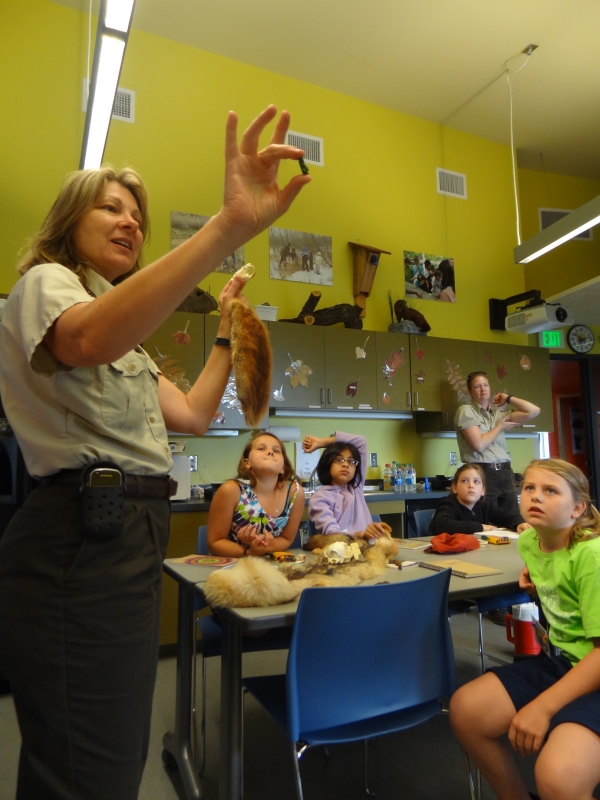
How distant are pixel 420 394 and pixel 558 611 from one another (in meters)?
3.47

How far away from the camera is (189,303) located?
4141mm

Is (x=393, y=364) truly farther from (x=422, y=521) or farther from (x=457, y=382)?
(x=422, y=521)

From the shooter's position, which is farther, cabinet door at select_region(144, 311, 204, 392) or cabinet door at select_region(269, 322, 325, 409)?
cabinet door at select_region(269, 322, 325, 409)

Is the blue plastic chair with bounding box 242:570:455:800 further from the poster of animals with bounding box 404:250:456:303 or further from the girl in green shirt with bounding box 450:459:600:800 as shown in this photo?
the poster of animals with bounding box 404:250:456:303

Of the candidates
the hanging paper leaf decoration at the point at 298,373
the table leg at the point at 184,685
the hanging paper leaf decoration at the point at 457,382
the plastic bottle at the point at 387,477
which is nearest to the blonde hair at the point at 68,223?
the table leg at the point at 184,685

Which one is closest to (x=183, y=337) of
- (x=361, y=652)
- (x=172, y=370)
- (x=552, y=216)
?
(x=172, y=370)

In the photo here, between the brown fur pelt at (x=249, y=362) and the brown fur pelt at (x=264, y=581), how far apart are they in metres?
0.46

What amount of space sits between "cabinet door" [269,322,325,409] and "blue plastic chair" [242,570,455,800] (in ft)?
9.56

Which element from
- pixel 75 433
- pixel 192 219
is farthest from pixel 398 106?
pixel 75 433

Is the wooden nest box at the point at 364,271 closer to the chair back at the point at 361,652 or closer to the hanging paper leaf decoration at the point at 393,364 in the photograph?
the hanging paper leaf decoration at the point at 393,364

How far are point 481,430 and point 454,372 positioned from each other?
969mm

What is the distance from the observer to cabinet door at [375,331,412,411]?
15.9ft

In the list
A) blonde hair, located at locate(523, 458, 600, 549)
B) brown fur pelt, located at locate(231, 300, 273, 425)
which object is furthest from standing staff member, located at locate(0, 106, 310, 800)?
blonde hair, located at locate(523, 458, 600, 549)

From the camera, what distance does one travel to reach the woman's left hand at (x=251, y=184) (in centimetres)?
78
